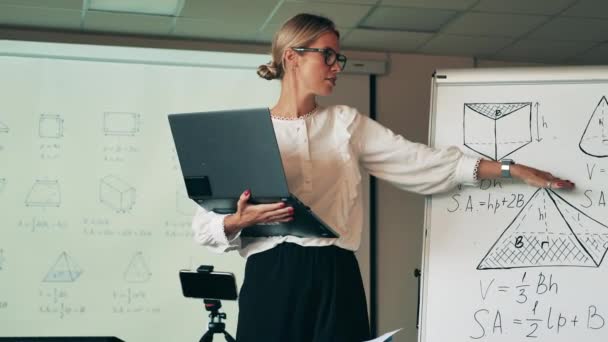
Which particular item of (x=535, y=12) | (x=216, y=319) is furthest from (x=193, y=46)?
(x=216, y=319)

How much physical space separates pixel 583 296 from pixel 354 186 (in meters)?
0.80

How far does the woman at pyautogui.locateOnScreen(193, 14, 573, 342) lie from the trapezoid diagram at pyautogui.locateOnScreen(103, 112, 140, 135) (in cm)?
157

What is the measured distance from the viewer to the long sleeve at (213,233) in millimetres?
2027

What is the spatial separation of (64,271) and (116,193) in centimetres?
40

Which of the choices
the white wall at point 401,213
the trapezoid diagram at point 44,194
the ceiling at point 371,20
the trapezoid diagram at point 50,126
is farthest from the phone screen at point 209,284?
the white wall at point 401,213

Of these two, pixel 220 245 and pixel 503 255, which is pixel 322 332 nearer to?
pixel 220 245

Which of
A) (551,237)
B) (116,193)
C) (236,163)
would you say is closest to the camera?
(236,163)

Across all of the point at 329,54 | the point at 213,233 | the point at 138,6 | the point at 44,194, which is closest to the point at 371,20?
the point at 138,6

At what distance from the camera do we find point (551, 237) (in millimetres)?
2400

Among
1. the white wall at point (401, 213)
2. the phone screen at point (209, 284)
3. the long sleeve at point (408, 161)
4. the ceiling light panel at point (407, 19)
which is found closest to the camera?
the long sleeve at point (408, 161)

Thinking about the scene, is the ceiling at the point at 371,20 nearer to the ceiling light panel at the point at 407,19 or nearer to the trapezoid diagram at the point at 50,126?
the ceiling light panel at the point at 407,19

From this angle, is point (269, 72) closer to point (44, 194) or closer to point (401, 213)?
point (44, 194)

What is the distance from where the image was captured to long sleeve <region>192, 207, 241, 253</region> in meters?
2.03

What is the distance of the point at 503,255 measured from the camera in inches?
95.7
